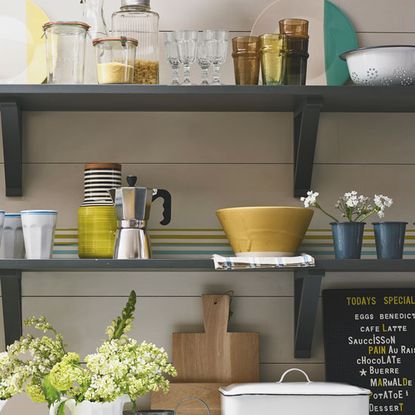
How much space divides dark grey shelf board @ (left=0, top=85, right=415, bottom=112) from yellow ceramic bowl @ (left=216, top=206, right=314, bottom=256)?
28cm

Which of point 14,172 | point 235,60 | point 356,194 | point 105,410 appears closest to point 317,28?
point 235,60

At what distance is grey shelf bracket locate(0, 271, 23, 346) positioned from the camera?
2230mm

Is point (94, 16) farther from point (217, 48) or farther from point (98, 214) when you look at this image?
point (98, 214)

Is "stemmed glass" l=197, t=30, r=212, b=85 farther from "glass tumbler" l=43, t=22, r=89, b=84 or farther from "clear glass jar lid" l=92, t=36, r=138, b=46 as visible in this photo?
"glass tumbler" l=43, t=22, r=89, b=84

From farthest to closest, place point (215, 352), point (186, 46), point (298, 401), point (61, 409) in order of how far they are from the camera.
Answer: point (215, 352), point (186, 46), point (298, 401), point (61, 409)

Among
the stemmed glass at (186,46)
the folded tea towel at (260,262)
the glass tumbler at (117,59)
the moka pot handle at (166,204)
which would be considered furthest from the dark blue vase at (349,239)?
the glass tumbler at (117,59)

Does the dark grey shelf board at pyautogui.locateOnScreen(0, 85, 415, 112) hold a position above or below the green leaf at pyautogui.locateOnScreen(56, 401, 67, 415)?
above

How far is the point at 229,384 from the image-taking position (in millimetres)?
2307

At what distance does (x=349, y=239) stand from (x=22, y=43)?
40.2 inches

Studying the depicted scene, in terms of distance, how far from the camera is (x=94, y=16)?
2.28m

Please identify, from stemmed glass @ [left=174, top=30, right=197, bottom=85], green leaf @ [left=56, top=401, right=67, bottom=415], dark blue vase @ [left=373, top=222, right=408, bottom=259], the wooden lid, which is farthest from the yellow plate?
dark blue vase @ [left=373, top=222, right=408, bottom=259]

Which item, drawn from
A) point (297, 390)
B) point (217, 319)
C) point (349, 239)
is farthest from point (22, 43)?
point (297, 390)

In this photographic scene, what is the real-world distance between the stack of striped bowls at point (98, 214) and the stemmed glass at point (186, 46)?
31cm

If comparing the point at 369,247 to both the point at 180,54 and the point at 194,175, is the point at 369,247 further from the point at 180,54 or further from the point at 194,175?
the point at 180,54
